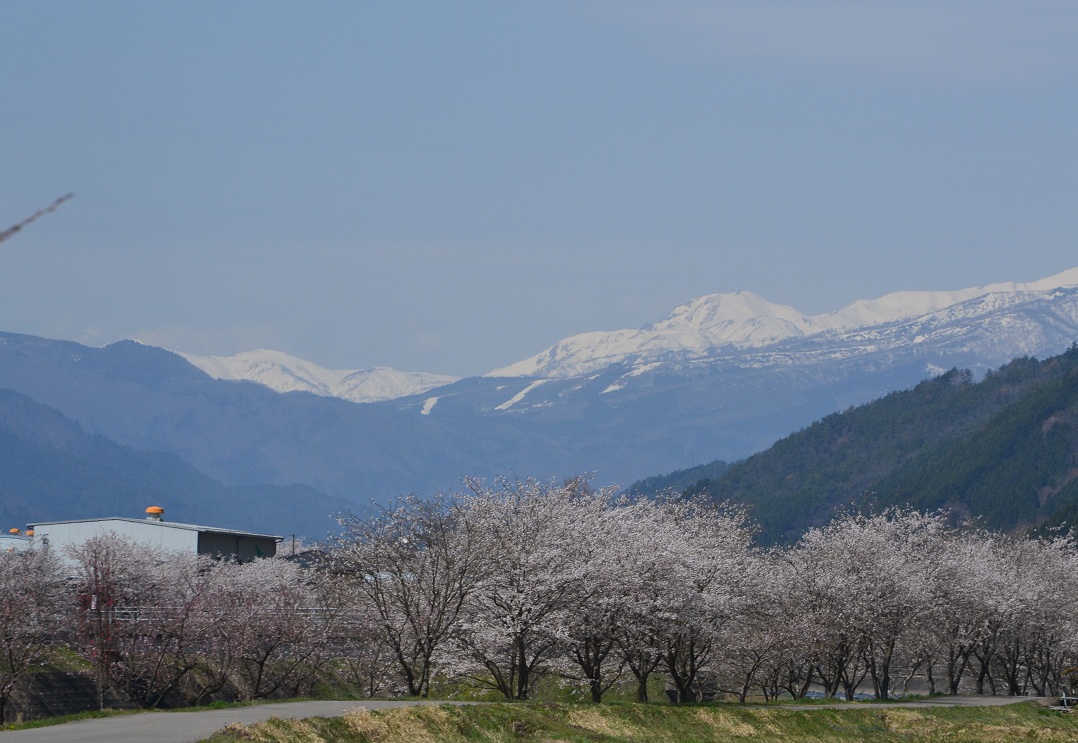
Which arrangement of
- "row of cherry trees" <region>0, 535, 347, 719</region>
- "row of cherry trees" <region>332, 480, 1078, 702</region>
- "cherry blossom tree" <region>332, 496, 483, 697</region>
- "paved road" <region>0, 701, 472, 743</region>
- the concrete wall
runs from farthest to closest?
the concrete wall, "row of cherry trees" <region>0, 535, 347, 719</region>, "row of cherry trees" <region>332, 480, 1078, 702</region>, "cherry blossom tree" <region>332, 496, 483, 697</region>, "paved road" <region>0, 701, 472, 743</region>

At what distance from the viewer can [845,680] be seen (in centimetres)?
6294

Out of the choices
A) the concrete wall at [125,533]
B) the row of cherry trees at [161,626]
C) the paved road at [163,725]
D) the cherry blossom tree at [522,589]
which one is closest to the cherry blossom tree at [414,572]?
the cherry blossom tree at [522,589]

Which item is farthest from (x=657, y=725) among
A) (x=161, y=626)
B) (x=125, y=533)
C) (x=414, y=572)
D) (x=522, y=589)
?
(x=125, y=533)

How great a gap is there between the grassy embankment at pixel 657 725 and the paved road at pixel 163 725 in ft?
3.35

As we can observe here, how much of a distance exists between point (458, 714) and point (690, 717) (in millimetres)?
10846

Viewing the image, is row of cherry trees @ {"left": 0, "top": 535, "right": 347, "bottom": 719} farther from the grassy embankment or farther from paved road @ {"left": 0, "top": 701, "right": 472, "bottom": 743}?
the grassy embankment

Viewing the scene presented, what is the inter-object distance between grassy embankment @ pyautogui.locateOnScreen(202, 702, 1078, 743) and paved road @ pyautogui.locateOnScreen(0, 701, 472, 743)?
1.02 m

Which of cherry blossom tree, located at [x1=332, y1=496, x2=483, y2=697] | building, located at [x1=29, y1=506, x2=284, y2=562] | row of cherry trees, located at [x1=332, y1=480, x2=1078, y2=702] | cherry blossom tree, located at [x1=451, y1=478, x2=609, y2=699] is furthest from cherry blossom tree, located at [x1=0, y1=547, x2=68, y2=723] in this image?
cherry blossom tree, located at [x1=451, y1=478, x2=609, y2=699]

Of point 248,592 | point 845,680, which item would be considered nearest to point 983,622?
point 845,680

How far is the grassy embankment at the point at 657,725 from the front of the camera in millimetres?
32281

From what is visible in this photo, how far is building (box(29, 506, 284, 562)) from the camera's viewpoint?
86.8 meters

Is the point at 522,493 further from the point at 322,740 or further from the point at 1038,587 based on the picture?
the point at 1038,587

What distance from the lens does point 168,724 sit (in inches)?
1211

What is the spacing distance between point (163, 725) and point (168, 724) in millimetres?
213
